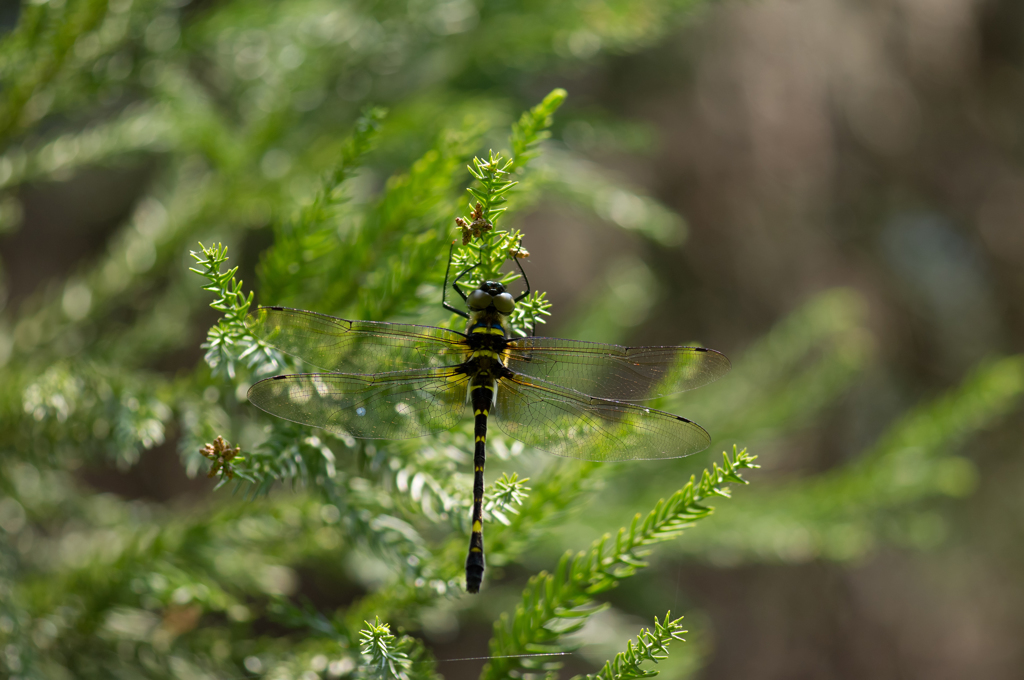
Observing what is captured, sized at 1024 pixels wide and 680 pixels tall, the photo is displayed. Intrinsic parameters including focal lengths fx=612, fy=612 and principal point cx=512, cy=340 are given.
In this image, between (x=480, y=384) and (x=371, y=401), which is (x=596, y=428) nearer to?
(x=480, y=384)

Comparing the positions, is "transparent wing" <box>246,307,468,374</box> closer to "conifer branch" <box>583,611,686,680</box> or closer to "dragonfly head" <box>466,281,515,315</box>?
"dragonfly head" <box>466,281,515,315</box>

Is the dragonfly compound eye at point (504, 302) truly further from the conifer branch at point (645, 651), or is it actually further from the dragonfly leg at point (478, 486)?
the conifer branch at point (645, 651)

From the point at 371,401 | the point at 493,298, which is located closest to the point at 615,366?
the point at 493,298

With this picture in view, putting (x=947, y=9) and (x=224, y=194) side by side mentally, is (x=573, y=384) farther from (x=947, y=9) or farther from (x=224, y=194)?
(x=947, y=9)

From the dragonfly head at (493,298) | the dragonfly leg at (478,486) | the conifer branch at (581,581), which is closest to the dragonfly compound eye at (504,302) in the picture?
the dragonfly head at (493,298)

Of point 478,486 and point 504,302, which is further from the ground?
point 504,302

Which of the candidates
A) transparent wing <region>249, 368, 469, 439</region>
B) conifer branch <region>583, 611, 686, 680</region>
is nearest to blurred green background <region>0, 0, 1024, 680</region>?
transparent wing <region>249, 368, 469, 439</region>
